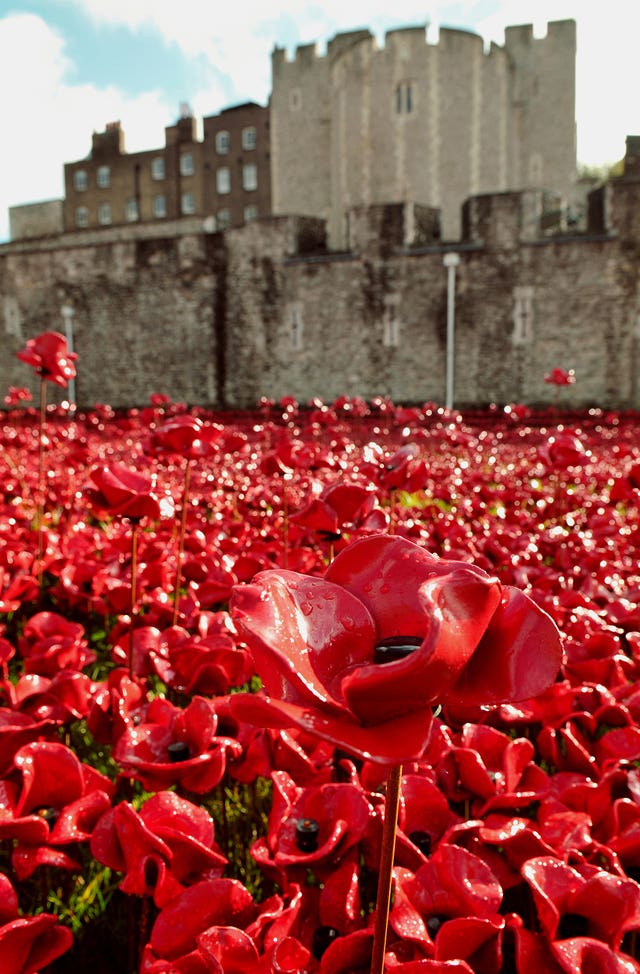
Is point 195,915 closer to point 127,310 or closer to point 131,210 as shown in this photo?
point 127,310

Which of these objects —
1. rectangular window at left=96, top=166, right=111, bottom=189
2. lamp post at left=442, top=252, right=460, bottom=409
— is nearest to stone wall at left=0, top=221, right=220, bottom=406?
lamp post at left=442, top=252, right=460, bottom=409

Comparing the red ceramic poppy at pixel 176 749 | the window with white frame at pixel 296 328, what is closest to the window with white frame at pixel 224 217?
the window with white frame at pixel 296 328

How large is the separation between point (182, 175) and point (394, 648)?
4728cm

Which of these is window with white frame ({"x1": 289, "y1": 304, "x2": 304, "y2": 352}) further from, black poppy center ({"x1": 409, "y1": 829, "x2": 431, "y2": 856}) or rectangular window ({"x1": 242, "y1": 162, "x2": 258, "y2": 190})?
rectangular window ({"x1": 242, "y1": 162, "x2": 258, "y2": 190})

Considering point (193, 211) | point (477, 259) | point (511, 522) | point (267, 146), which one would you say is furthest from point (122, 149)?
point (511, 522)

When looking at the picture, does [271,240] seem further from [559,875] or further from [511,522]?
[559,875]

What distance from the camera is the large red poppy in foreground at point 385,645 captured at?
558 millimetres

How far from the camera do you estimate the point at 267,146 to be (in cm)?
4166

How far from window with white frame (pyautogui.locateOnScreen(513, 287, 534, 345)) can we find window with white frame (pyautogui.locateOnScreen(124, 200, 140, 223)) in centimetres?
3259

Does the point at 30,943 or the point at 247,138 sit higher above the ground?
the point at 247,138

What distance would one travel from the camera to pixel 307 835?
119cm

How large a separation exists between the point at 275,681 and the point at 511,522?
3634mm

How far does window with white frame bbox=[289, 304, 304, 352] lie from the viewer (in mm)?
20281

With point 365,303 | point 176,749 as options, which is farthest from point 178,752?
point 365,303
